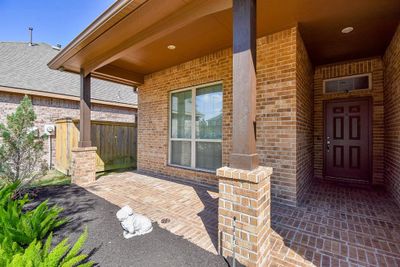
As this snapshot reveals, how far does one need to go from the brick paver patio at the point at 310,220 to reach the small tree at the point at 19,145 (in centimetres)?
134

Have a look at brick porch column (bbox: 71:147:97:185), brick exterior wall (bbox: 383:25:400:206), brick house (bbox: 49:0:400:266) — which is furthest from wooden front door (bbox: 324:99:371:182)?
brick porch column (bbox: 71:147:97:185)

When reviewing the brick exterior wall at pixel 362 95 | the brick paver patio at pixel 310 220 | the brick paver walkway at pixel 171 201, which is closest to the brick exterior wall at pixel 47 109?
the brick paver walkway at pixel 171 201

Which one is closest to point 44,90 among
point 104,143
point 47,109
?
point 47,109

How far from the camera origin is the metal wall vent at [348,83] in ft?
15.3

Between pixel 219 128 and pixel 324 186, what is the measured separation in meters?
2.75

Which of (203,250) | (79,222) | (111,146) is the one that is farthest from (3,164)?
(203,250)

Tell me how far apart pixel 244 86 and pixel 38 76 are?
30.8 feet

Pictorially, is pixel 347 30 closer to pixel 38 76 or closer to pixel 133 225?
pixel 133 225

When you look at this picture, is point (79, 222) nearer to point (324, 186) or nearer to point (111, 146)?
point (111, 146)

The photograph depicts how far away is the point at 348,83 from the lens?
16.0 feet

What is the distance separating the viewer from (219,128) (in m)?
4.53

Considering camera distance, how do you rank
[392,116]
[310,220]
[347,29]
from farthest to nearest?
1. [392,116]
2. [347,29]
3. [310,220]

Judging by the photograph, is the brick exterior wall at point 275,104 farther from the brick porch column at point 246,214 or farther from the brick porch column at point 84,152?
the brick porch column at point 84,152

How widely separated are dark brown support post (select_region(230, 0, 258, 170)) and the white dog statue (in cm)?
144
